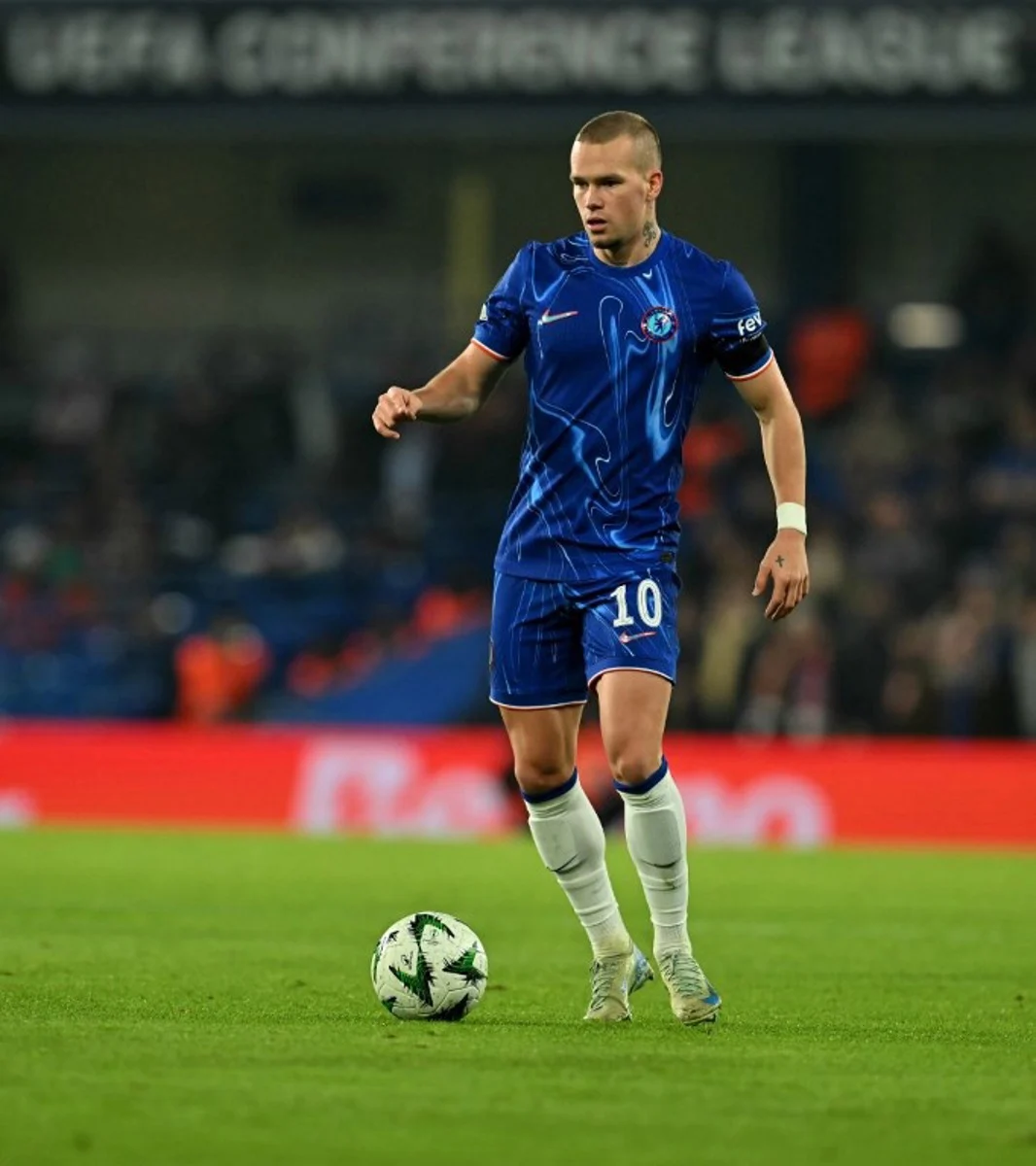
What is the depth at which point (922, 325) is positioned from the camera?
2419 centimetres

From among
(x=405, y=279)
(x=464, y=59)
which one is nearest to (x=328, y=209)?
(x=405, y=279)

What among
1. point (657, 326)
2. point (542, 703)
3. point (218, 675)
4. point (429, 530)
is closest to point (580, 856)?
point (542, 703)

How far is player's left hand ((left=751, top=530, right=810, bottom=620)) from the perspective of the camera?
660 centimetres

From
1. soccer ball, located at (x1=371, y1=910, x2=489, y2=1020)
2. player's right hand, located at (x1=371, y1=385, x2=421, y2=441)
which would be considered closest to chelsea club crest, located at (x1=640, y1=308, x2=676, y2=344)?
player's right hand, located at (x1=371, y1=385, x2=421, y2=441)

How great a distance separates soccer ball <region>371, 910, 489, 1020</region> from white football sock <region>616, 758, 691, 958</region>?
1.62ft

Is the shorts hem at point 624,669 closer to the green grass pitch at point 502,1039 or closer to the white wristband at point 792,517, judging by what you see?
the white wristband at point 792,517

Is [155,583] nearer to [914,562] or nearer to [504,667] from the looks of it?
[914,562]

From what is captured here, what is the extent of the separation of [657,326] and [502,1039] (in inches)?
72.8

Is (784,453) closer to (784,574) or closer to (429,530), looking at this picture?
(784,574)

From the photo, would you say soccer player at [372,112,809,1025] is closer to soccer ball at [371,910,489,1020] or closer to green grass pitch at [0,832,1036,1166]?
soccer ball at [371,910,489,1020]

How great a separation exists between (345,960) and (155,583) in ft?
44.1

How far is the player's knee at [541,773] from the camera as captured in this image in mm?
6910

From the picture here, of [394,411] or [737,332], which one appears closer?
[394,411]

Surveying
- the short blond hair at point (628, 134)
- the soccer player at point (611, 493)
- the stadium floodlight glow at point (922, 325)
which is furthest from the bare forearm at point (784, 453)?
the stadium floodlight glow at point (922, 325)
